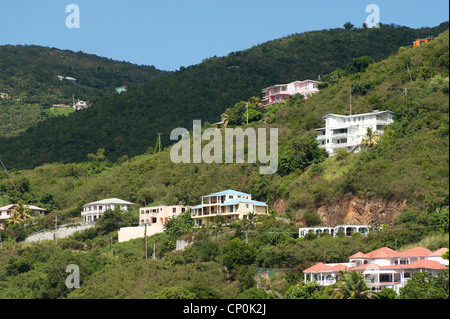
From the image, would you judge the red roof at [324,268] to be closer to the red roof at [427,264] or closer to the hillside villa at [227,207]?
the red roof at [427,264]

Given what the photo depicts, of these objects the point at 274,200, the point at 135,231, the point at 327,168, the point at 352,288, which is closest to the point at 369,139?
the point at 327,168

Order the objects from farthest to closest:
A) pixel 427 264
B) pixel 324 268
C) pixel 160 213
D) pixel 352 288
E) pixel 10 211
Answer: pixel 10 211, pixel 160 213, pixel 324 268, pixel 427 264, pixel 352 288

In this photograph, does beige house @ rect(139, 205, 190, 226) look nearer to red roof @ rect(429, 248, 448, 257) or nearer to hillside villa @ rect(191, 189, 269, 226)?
hillside villa @ rect(191, 189, 269, 226)

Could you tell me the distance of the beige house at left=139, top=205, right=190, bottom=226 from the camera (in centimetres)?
8356

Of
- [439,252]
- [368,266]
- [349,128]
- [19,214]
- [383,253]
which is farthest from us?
[19,214]

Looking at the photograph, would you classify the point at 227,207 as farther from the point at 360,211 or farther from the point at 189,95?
the point at 189,95

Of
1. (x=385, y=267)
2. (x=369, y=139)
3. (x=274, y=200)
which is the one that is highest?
(x=369, y=139)

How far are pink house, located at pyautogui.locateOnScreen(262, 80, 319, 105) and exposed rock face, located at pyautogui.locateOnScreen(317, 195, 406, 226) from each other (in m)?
40.7

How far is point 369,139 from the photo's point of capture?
266ft

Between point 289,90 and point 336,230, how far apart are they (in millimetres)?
51697

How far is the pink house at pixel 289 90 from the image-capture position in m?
116

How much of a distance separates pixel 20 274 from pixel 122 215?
1283cm

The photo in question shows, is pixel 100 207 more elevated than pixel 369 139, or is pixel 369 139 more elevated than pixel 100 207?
pixel 369 139

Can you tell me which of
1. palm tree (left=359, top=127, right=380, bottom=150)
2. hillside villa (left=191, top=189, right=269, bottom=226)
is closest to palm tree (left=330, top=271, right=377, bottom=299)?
hillside villa (left=191, top=189, right=269, bottom=226)
